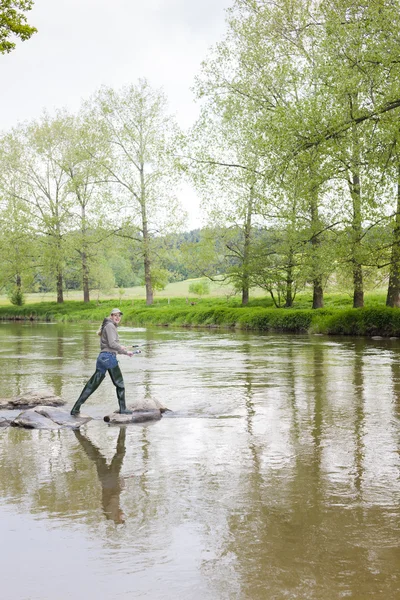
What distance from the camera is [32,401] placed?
13281mm

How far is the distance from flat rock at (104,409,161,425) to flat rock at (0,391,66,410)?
5.81 ft

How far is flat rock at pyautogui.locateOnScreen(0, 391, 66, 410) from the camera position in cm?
1315

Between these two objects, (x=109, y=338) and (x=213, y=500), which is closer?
(x=213, y=500)

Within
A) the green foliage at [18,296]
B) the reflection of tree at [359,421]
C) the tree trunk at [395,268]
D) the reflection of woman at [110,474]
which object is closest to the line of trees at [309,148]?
→ the tree trunk at [395,268]

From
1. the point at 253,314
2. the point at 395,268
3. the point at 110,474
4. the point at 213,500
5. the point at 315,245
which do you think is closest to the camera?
the point at 213,500

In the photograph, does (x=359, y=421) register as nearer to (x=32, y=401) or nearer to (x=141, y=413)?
(x=141, y=413)

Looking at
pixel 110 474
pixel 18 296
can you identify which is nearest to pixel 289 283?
pixel 110 474

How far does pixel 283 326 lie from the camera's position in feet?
125

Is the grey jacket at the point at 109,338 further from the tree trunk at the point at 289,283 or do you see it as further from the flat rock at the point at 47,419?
the tree trunk at the point at 289,283

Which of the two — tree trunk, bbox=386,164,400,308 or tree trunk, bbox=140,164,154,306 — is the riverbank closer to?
tree trunk, bbox=140,164,154,306

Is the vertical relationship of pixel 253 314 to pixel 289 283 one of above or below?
below

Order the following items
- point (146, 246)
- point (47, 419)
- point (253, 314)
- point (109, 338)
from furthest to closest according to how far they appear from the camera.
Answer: point (146, 246) < point (253, 314) < point (109, 338) < point (47, 419)

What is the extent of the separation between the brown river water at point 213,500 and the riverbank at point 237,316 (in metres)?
17.4

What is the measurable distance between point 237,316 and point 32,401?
29.2 meters
